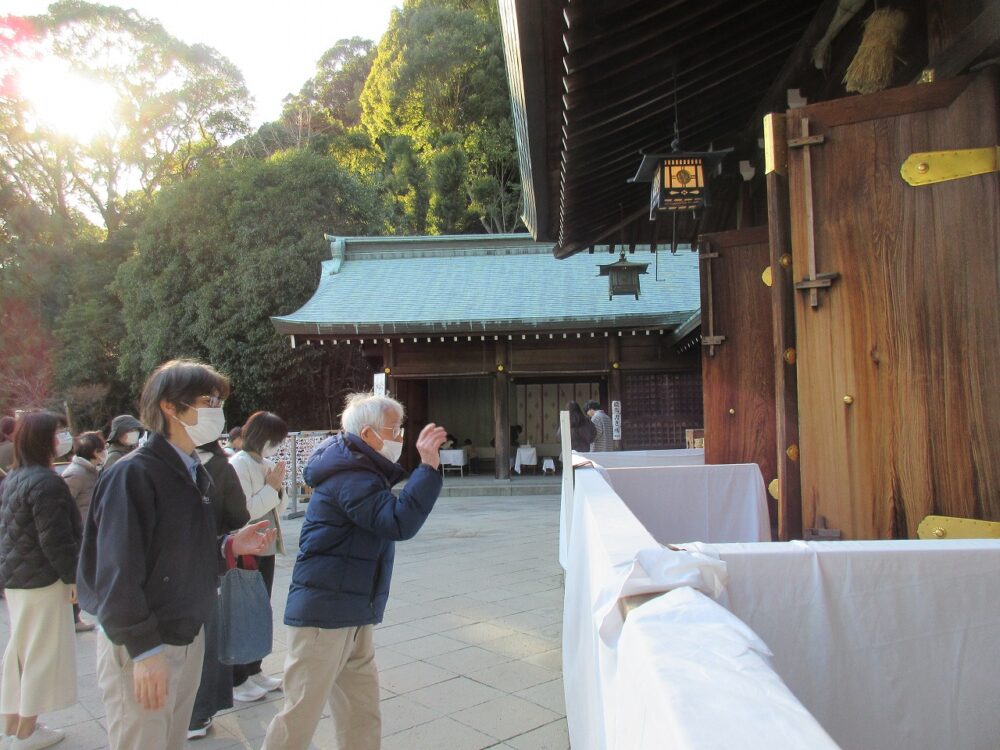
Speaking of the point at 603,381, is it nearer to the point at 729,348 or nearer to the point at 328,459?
the point at 729,348

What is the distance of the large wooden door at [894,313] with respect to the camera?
243cm

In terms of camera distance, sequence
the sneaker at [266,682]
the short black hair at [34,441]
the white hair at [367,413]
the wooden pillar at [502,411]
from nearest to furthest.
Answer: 1. the white hair at [367,413]
2. the short black hair at [34,441]
3. the sneaker at [266,682]
4. the wooden pillar at [502,411]

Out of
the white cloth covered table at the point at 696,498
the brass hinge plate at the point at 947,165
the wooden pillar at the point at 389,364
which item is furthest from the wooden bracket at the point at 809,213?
the wooden pillar at the point at 389,364

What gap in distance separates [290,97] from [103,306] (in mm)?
17918

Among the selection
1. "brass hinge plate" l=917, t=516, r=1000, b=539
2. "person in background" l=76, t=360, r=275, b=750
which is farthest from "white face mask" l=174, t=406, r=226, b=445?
"brass hinge plate" l=917, t=516, r=1000, b=539

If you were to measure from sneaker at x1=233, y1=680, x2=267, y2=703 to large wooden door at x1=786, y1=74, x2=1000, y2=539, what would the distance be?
3009 millimetres

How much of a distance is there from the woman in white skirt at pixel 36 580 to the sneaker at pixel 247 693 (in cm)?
79

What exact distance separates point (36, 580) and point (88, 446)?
85.6 inches

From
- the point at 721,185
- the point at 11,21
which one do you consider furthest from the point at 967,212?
the point at 11,21

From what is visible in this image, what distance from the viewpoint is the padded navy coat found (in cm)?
258

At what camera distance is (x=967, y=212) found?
2.47 meters

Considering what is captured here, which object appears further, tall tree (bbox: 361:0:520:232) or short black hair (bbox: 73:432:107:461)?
tall tree (bbox: 361:0:520:232)

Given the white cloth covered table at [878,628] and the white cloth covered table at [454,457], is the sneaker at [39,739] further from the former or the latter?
the white cloth covered table at [454,457]

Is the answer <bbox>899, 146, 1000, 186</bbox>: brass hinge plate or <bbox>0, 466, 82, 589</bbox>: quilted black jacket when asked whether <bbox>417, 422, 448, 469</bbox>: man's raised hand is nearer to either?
<bbox>899, 146, 1000, 186</bbox>: brass hinge plate
